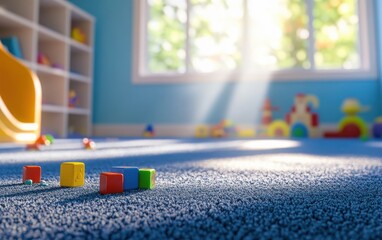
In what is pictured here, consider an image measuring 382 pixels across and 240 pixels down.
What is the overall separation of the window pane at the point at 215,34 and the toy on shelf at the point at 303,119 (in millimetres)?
668

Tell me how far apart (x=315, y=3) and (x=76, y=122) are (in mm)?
2284

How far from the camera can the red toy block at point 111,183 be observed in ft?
1.58

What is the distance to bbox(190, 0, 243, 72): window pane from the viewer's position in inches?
122

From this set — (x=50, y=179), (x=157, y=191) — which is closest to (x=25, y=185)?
(x=50, y=179)

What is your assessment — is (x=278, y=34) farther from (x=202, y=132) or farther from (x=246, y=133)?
(x=202, y=132)

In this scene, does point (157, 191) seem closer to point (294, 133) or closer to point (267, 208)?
point (267, 208)

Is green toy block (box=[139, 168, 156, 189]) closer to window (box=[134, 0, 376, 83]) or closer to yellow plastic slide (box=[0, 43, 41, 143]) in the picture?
yellow plastic slide (box=[0, 43, 41, 143])

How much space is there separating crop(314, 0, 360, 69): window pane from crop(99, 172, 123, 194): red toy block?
111 inches

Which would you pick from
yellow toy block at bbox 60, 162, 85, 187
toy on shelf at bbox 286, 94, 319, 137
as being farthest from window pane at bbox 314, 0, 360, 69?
yellow toy block at bbox 60, 162, 85, 187

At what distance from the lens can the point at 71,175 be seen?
1.77 ft

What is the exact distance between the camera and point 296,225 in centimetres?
33

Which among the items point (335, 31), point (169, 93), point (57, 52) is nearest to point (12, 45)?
point (57, 52)

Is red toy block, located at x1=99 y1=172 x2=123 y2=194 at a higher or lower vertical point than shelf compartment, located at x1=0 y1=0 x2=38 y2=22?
lower

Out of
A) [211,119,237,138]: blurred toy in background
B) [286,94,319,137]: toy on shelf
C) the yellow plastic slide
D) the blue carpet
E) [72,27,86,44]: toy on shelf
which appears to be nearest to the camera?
the blue carpet
